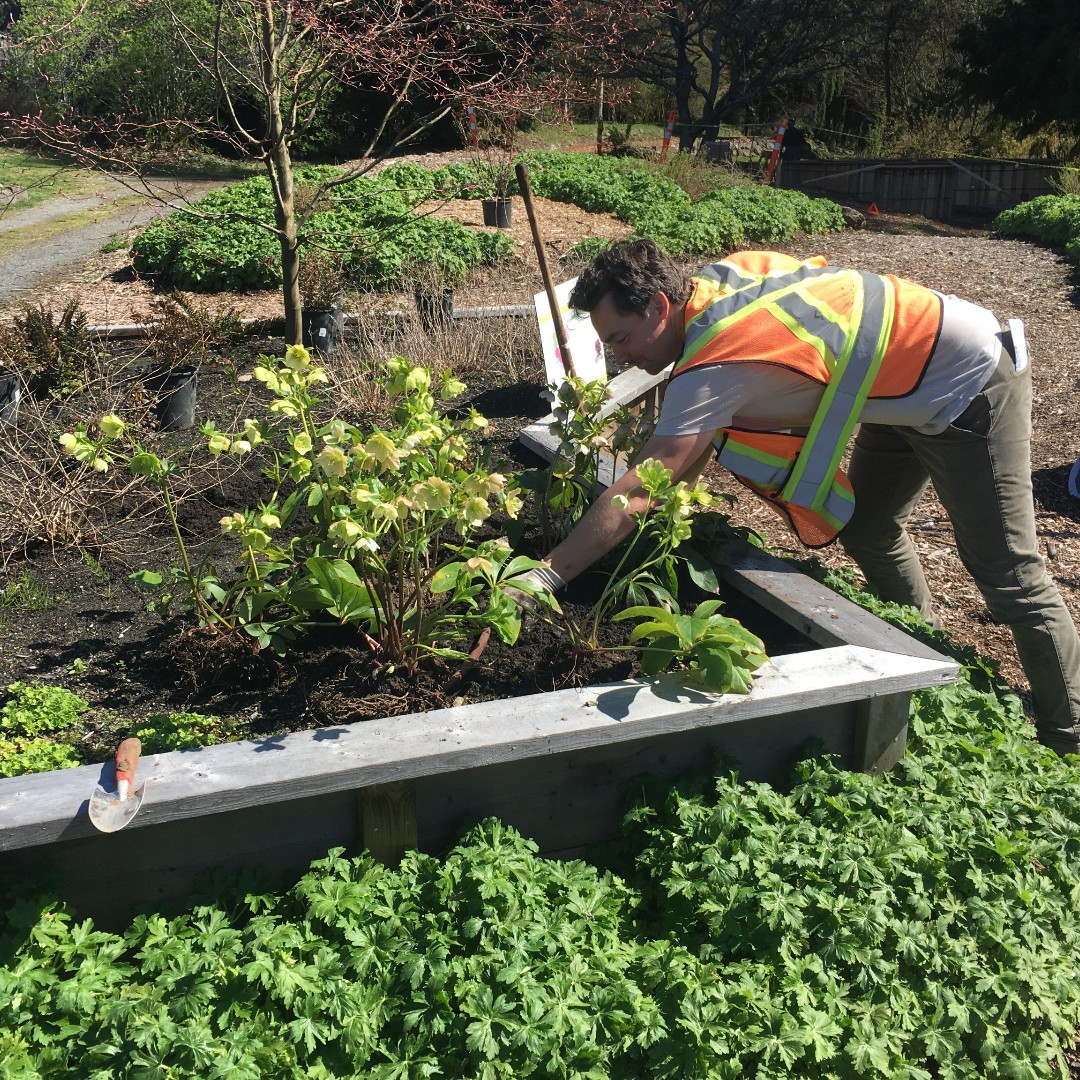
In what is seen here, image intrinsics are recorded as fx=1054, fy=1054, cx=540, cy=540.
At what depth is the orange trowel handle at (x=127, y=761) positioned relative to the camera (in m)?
2.21

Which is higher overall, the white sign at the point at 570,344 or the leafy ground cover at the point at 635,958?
the white sign at the point at 570,344

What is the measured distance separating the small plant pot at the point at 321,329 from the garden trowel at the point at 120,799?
482 centimetres

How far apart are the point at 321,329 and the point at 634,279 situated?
13.9 ft

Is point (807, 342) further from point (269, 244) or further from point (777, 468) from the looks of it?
point (269, 244)

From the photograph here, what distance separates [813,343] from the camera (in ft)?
9.92

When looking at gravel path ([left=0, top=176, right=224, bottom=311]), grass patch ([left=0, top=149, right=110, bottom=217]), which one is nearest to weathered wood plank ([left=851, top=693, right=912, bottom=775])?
gravel path ([left=0, top=176, right=224, bottom=311])

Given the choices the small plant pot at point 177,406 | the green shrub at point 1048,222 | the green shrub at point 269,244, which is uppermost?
the small plant pot at point 177,406

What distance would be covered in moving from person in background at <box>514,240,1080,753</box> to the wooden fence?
1878cm

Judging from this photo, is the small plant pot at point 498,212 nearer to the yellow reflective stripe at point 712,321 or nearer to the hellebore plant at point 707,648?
the yellow reflective stripe at point 712,321

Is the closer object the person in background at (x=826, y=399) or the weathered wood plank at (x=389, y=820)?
the weathered wood plank at (x=389, y=820)

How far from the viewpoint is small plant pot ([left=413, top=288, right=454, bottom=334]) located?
6.82 m

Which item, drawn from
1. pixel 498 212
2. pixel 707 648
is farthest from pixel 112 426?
pixel 498 212

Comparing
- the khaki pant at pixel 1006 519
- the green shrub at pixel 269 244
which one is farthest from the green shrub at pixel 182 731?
the green shrub at pixel 269 244

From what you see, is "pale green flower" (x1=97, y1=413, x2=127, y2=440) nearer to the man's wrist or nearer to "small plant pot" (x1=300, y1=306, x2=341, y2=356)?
the man's wrist
